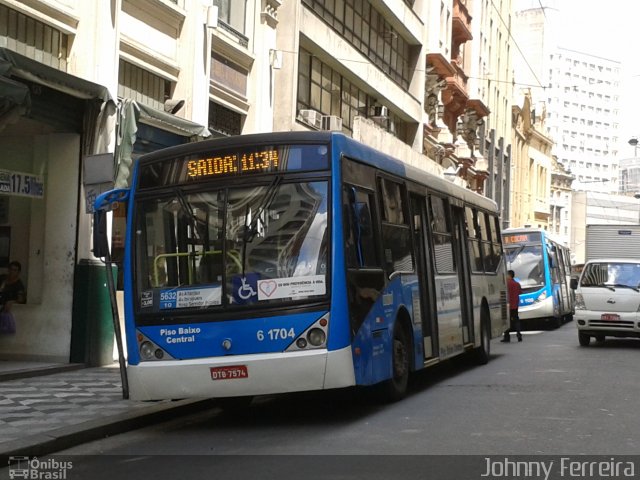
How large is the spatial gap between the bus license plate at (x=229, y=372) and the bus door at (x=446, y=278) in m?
4.66

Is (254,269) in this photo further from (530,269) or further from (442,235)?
(530,269)

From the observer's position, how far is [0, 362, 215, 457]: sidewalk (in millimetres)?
9156

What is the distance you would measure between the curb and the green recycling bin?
12.9ft

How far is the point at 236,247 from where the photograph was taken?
401 inches

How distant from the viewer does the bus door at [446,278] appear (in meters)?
14.2

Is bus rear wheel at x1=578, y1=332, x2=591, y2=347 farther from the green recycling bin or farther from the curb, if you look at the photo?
the curb

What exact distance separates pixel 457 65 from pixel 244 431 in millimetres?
41399

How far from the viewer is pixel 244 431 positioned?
10148 mm

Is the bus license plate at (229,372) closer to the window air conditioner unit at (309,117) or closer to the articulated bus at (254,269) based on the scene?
the articulated bus at (254,269)

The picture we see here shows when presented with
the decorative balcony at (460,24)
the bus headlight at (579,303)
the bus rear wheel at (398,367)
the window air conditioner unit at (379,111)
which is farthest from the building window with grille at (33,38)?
the decorative balcony at (460,24)

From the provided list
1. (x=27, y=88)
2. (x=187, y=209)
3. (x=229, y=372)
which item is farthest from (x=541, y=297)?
(x=229, y=372)

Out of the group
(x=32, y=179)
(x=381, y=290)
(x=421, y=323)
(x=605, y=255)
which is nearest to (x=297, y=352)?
(x=381, y=290)

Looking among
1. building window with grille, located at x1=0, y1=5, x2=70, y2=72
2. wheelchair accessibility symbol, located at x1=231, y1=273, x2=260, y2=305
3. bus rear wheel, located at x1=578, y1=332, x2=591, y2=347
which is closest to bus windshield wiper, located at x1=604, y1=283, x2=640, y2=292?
bus rear wheel, located at x1=578, y1=332, x2=591, y2=347

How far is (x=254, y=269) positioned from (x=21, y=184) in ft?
21.7
